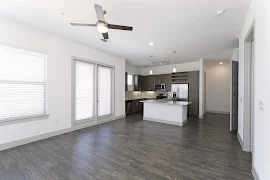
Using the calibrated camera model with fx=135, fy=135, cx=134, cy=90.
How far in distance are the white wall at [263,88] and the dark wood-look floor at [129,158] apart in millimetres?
503

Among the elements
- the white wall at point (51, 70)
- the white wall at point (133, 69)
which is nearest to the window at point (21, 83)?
the white wall at point (51, 70)

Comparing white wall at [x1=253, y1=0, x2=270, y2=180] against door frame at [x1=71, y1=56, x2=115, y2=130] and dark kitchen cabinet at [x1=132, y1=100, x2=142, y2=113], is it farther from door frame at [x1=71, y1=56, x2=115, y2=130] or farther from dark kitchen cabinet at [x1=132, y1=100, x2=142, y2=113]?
dark kitchen cabinet at [x1=132, y1=100, x2=142, y2=113]

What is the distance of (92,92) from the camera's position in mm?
5246

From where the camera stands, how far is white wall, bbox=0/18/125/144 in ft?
10.3

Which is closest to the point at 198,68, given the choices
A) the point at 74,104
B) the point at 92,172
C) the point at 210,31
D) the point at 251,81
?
the point at 210,31

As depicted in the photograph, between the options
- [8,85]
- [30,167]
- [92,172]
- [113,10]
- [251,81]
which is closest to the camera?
[92,172]

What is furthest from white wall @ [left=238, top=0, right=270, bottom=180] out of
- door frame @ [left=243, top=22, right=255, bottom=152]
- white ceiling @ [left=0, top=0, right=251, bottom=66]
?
door frame @ [left=243, top=22, right=255, bottom=152]

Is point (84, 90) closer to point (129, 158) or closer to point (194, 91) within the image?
point (129, 158)

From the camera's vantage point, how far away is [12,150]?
3.01 meters

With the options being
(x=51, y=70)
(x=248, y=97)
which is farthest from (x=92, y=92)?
(x=248, y=97)

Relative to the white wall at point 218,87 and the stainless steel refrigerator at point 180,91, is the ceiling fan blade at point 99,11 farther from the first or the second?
the white wall at point 218,87

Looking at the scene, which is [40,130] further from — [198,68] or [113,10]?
[198,68]

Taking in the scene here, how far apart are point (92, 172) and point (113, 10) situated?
296 centimetres

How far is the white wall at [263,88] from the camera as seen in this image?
1.65m
